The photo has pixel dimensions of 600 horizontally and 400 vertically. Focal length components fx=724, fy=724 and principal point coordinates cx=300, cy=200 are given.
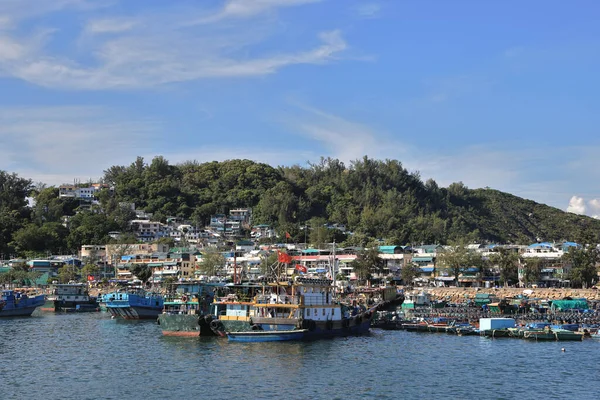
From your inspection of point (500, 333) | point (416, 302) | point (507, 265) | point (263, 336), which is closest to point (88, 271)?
point (416, 302)

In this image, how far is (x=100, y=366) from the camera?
1591 inches

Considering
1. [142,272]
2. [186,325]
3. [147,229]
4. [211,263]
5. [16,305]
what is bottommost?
[186,325]

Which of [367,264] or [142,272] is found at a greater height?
[367,264]

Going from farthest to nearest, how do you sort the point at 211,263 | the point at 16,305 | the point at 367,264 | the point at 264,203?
the point at 264,203, the point at 211,263, the point at 367,264, the point at 16,305

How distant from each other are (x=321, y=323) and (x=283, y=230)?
313 ft

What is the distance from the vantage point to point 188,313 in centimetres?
5500

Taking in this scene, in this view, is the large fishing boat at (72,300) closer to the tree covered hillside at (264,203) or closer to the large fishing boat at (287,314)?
the large fishing boat at (287,314)

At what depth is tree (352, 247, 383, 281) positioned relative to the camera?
4188 inches

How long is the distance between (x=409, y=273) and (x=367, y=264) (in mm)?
6417

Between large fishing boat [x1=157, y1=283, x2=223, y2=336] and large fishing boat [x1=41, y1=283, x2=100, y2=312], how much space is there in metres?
21.4

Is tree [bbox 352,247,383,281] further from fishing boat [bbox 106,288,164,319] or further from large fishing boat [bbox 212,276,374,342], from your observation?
large fishing boat [bbox 212,276,374,342]

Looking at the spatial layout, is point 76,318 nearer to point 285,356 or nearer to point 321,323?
point 321,323

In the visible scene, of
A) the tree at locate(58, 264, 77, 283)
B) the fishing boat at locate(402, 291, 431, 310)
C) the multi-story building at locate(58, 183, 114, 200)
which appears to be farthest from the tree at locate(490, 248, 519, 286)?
the multi-story building at locate(58, 183, 114, 200)

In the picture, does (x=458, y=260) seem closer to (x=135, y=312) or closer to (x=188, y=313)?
(x=135, y=312)
